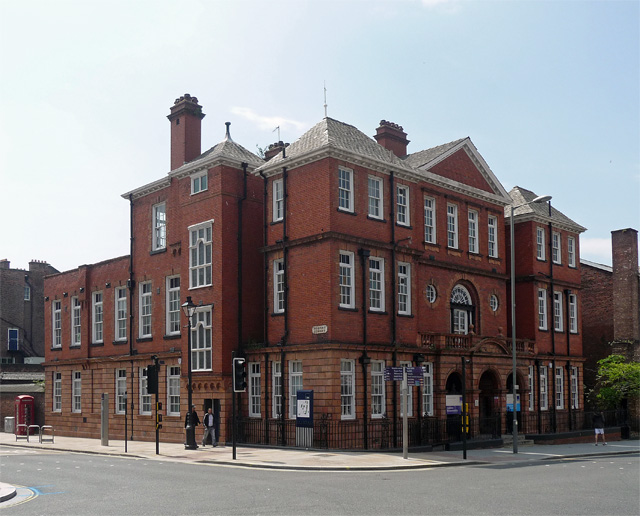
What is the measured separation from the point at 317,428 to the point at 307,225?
307 inches

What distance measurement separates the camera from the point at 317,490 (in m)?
16.5

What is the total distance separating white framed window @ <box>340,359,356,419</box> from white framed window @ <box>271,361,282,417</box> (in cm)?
287

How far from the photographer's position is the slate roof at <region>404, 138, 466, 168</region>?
35487mm

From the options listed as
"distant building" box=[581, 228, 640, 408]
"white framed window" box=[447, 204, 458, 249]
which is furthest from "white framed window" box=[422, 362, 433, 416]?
"distant building" box=[581, 228, 640, 408]

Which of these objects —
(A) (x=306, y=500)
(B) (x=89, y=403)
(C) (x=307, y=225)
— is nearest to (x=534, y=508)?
(A) (x=306, y=500)

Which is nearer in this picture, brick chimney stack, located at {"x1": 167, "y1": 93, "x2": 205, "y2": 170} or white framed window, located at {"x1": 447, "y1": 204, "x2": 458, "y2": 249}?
white framed window, located at {"x1": 447, "y1": 204, "x2": 458, "y2": 249}

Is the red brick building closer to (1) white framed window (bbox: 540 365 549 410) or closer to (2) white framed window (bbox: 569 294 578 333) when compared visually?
(1) white framed window (bbox: 540 365 549 410)

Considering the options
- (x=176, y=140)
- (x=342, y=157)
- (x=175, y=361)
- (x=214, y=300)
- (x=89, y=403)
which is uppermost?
(x=176, y=140)

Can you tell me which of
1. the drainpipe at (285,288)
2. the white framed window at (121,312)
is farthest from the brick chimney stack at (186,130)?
the white framed window at (121,312)

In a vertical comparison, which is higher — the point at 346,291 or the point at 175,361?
the point at 346,291

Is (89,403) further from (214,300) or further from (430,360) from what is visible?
(430,360)

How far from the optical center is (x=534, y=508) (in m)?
13.8

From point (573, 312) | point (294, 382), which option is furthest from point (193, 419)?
point (573, 312)

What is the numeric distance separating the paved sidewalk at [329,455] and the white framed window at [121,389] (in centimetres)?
484
